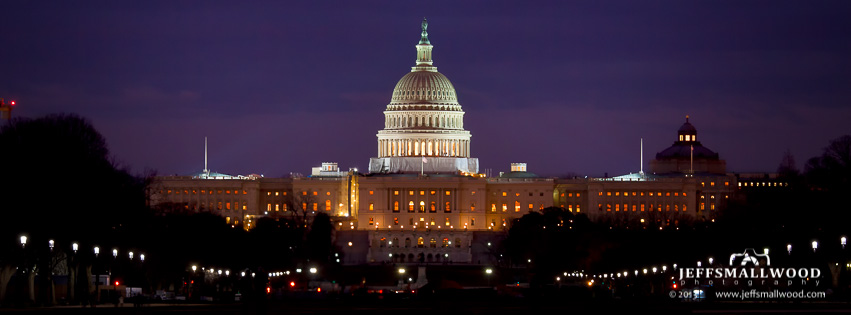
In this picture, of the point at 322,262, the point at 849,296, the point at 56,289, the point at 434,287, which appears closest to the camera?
the point at 849,296

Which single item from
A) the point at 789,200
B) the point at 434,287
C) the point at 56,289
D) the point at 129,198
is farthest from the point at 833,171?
the point at 56,289

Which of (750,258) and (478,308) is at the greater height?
(750,258)

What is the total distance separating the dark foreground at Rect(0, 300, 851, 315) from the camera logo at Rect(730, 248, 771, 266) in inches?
653

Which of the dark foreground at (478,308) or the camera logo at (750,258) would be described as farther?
the camera logo at (750,258)

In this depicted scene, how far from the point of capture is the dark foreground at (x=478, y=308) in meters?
90.6

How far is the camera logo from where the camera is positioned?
11896 centimetres

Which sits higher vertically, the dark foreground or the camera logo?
the camera logo

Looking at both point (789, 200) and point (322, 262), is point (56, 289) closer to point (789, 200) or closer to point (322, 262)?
point (789, 200)

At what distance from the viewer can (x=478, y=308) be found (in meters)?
96.0

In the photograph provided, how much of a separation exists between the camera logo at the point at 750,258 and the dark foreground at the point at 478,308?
16575 millimetres

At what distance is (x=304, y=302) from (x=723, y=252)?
116ft

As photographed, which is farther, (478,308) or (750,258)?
(750,258)

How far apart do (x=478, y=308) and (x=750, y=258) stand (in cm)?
2927

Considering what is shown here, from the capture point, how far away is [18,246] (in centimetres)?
10925
